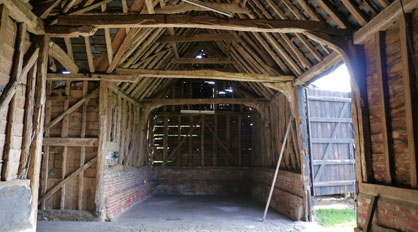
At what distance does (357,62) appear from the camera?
4.64 metres

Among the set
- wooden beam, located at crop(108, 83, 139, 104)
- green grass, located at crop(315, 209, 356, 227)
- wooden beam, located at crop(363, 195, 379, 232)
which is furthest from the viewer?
wooden beam, located at crop(108, 83, 139, 104)

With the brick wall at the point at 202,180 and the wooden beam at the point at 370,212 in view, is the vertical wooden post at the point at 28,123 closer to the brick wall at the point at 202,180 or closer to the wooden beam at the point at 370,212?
Answer: the wooden beam at the point at 370,212

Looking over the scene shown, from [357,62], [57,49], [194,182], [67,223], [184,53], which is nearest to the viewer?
[357,62]

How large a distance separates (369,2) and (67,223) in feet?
22.9

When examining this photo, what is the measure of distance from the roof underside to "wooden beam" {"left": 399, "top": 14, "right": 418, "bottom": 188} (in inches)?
19.4

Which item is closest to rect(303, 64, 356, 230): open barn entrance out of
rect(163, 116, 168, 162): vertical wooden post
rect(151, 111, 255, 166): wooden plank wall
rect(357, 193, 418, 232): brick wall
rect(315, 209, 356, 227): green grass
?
rect(315, 209, 356, 227): green grass

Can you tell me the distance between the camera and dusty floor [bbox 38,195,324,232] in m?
6.10

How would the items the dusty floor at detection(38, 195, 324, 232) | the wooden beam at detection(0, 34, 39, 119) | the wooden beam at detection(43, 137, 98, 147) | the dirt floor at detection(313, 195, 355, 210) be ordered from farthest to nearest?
the dirt floor at detection(313, 195, 355, 210) → the wooden beam at detection(43, 137, 98, 147) → the dusty floor at detection(38, 195, 324, 232) → the wooden beam at detection(0, 34, 39, 119)

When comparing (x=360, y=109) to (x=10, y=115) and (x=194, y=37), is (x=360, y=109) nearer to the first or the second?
(x=10, y=115)

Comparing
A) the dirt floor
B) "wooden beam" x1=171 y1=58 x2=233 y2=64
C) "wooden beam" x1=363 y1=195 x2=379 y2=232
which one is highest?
"wooden beam" x1=171 y1=58 x2=233 y2=64

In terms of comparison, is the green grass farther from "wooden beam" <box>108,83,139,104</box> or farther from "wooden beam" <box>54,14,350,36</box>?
"wooden beam" <box>108,83,139,104</box>

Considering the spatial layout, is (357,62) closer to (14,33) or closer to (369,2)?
(369,2)

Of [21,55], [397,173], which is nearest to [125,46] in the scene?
[21,55]

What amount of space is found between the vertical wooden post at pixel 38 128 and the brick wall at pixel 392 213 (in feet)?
16.3
